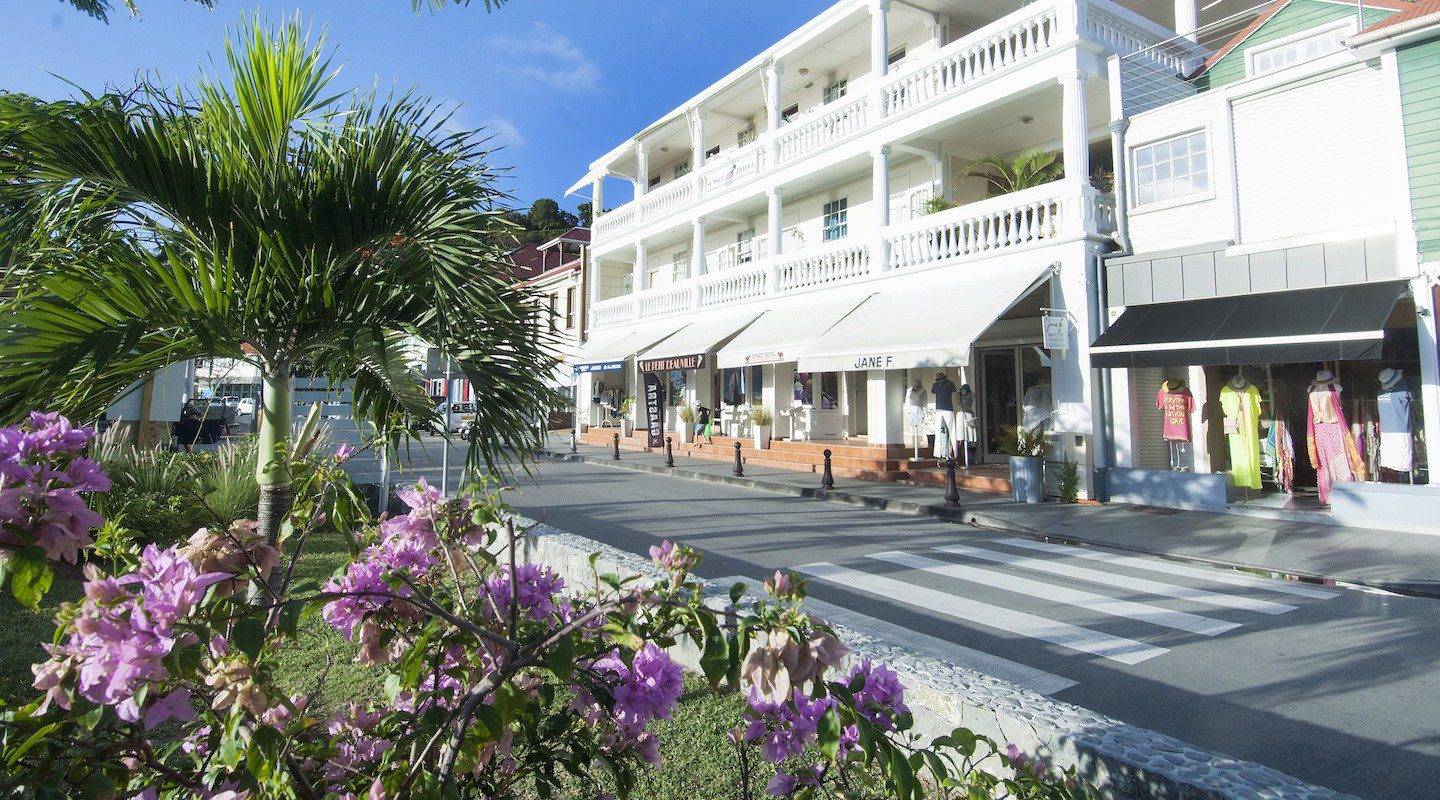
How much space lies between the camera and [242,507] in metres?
7.38

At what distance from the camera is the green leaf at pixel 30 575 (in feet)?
4.28

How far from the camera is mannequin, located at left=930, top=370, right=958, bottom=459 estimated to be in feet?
43.5

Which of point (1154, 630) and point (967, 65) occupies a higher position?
point (967, 65)

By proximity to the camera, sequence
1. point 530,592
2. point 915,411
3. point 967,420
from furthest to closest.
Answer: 1. point 915,411
2. point 967,420
3. point 530,592

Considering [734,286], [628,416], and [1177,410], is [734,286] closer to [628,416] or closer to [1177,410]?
[628,416]

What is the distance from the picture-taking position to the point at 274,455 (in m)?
2.76

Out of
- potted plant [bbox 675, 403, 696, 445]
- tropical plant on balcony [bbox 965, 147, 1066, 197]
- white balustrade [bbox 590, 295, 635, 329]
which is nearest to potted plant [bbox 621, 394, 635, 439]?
white balustrade [bbox 590, 295, 635, 329]

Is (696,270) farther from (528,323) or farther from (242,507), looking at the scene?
(528,323)

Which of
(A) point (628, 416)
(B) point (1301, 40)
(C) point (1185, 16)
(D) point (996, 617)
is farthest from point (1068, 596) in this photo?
(A) point (628, 416)

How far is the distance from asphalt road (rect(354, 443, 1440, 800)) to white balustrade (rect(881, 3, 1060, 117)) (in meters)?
8.42

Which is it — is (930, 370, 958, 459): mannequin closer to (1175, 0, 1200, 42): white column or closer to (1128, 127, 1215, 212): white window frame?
(1128, 127, 1215, 212): white window frame

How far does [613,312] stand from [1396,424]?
20436mm

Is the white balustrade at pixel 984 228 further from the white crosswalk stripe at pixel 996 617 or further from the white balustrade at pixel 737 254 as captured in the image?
the white crosswalk stripe at pixel 996 617

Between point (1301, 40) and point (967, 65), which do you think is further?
point (967, 65)
